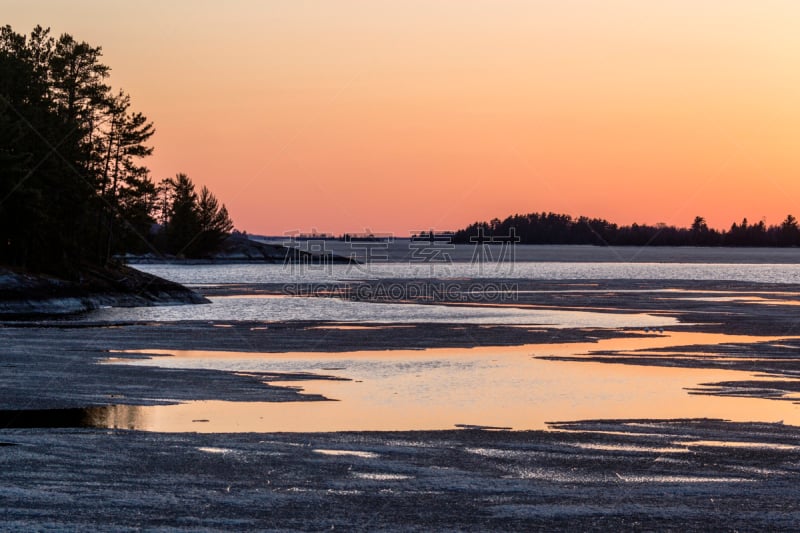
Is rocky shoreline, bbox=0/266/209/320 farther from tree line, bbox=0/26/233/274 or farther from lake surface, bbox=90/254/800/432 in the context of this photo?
lake surface, bbox=90/254/800/432

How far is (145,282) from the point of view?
6256 cm

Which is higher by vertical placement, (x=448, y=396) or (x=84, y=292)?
(x=84, y=292)

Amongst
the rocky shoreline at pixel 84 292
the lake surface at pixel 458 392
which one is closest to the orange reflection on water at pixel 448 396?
the lake surface at pixel 458 392

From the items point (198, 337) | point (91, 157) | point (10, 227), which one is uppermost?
point (91, 157)

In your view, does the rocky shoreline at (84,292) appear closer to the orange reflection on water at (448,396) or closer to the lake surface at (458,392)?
the orange reflection on water at (448,396)

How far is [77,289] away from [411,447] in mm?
41436

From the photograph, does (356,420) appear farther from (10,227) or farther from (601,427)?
(10,227)

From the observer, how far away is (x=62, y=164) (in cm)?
6556

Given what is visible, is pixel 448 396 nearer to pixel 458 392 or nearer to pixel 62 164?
pixel 458 392

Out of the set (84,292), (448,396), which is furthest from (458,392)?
(84,292)

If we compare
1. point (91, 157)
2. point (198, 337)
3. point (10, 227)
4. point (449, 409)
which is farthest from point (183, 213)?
point (449, 409)

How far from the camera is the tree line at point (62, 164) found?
190ft

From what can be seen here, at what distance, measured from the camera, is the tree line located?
2275 inches

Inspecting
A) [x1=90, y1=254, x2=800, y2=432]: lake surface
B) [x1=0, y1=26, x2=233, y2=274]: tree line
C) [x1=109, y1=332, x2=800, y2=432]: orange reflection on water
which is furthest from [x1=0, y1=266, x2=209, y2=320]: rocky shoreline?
[x1=90, y1=254, x2=800, y2=432]: lake surface
